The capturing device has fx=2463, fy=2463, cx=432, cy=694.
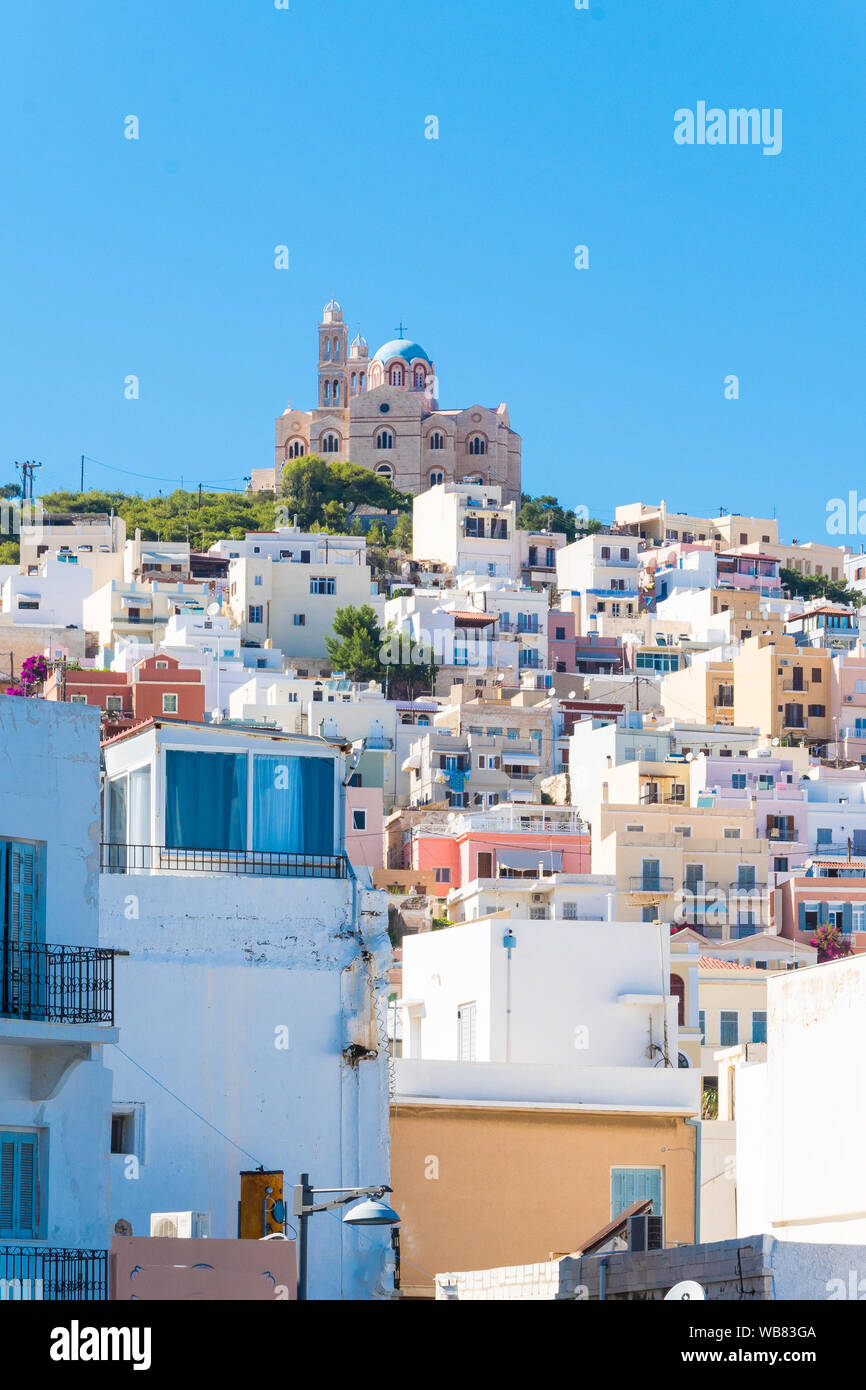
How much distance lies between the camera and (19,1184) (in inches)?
657

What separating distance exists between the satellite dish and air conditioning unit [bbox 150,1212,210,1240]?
3627 mm

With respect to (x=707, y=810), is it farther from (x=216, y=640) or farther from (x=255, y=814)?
(x=255, y=814)

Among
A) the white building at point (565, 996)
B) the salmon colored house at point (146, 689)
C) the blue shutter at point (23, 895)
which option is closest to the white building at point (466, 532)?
the salmon colored house at point (146, 689)

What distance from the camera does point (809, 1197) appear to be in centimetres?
2355

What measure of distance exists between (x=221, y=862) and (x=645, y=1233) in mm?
4931

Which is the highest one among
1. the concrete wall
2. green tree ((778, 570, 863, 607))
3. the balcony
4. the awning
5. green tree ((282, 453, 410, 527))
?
green tree ((282, 453, 410, 527))

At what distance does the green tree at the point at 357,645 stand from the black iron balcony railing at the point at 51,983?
86402 mm

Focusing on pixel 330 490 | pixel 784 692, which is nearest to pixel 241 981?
pixel 784 692

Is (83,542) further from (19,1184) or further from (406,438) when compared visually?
(19,1184)

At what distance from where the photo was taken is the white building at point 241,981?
20531 millimetres

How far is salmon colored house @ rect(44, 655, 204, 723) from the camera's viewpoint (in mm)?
79938

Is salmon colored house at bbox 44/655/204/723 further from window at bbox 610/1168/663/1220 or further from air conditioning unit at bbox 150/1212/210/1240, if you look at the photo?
air conditioning unit at bbox 150/1212/210/1240

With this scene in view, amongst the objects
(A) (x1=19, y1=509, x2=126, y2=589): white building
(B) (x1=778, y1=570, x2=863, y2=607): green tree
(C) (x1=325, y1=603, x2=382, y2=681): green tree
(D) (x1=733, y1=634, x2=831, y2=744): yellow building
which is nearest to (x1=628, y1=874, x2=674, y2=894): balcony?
(D) (x1=733, y1=634, x2=831, y2=744): yellow building

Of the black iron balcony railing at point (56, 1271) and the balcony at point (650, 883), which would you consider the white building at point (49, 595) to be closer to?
the balcony at point (650, 883)
